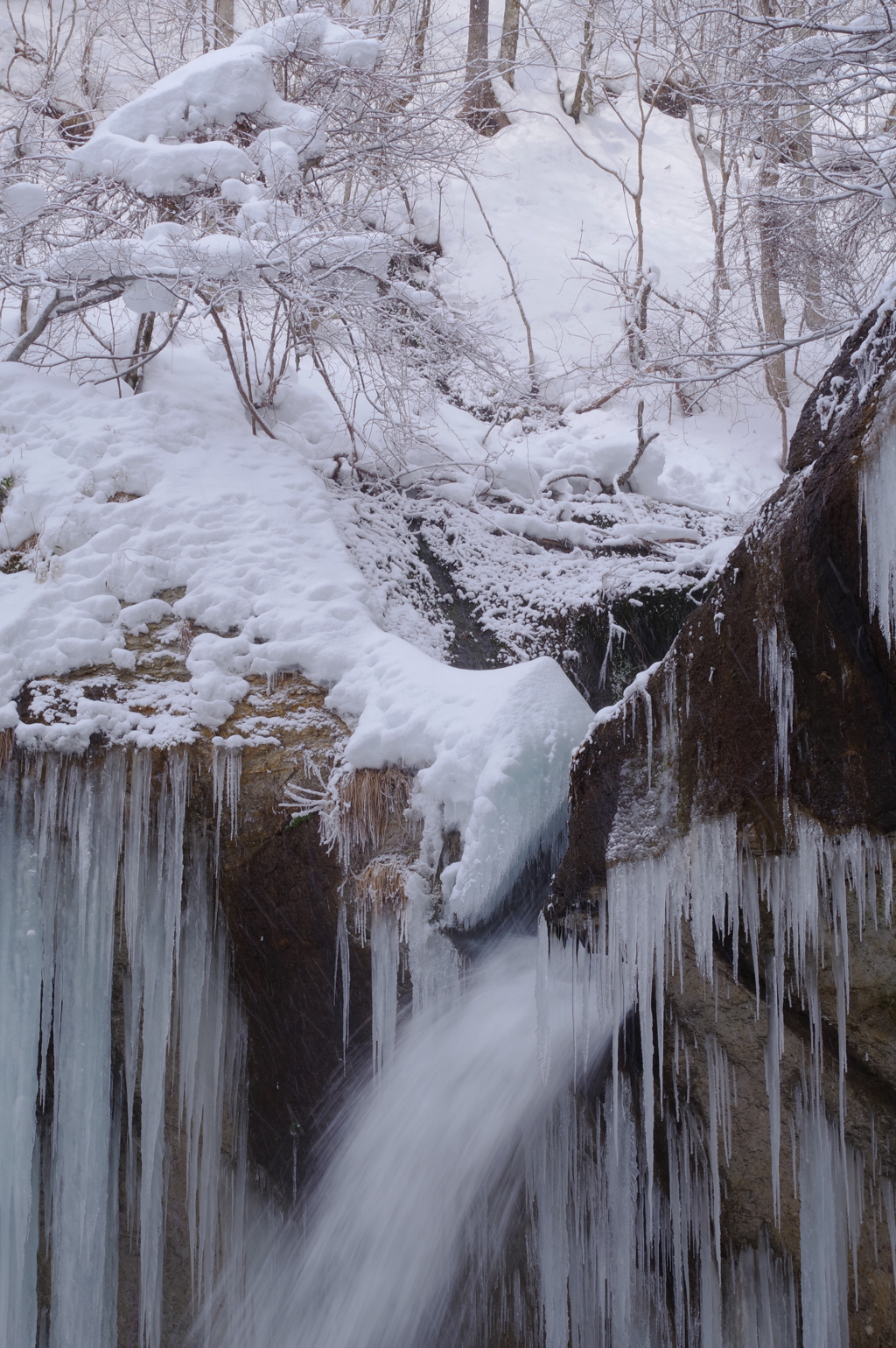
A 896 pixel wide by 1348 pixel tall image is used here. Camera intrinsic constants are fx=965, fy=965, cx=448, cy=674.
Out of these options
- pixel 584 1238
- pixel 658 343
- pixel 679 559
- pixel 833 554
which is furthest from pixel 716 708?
pixel 658 343

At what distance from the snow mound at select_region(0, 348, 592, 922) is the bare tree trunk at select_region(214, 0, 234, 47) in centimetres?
338

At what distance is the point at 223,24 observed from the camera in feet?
23.7

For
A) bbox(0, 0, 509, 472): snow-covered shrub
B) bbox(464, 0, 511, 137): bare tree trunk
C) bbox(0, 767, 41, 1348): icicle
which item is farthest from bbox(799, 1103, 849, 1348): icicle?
bbox(464, 0, 511, 137): bare tree trunk

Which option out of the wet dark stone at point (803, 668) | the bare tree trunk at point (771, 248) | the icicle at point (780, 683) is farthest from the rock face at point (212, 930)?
the bare tree trunk at point (771, 248)

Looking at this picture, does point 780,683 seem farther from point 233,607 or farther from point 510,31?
point 510,31

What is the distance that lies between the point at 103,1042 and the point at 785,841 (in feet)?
9.09

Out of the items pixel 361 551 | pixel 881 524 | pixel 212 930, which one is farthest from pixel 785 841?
pixel 361 551

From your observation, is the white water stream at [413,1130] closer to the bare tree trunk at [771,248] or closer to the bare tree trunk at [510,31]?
the bare tree trunk at [771,248]

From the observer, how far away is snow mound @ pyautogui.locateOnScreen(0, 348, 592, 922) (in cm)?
350

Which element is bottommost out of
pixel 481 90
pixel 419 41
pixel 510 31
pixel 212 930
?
pixel 212 930

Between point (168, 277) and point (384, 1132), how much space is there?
390cm

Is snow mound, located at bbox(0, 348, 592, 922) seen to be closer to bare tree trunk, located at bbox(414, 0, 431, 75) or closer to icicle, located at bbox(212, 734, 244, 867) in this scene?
icicle, located at bbox(212, 734, 244, 867)

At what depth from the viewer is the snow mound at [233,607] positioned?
3.50 meters

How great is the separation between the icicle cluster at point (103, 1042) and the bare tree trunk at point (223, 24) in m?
5.55
